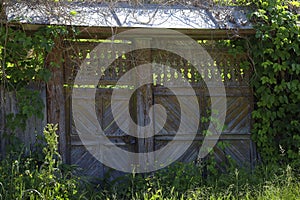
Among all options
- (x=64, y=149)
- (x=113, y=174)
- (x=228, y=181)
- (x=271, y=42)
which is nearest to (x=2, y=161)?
(x=64, y=149)

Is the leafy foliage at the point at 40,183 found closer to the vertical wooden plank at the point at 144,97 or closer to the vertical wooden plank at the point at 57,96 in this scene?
the vertical wooden plank at the point at 57,96

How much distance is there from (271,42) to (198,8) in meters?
1.08

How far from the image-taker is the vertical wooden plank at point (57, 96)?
6735mm

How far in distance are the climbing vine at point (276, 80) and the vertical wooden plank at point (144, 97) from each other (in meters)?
1.44

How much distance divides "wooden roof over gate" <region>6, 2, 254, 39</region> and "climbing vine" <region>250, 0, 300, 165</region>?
0.29 metres

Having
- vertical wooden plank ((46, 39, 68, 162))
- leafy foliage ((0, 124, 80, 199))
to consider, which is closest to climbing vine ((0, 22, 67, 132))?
vertical wooden plank ((46, 39, 68, 162))

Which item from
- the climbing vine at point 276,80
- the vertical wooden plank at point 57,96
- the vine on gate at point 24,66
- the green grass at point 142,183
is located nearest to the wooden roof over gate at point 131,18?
the vine on gate at point 24,66

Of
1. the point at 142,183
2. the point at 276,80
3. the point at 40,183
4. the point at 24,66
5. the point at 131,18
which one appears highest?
the point at 131,18

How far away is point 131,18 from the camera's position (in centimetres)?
666

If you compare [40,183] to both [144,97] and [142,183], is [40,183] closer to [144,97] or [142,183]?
[142,183]

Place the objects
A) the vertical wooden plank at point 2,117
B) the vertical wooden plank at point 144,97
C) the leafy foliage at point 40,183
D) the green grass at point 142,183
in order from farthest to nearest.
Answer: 1. the vertical wooden plank at point 144,97
2. the vertical wooden plank at point 2,117
3. the green grass at point 142,183
4. the leafy foliage at point 40,183

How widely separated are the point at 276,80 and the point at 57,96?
2984mm

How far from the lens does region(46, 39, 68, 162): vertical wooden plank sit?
6735mm

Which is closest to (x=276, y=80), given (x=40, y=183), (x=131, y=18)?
(x=131, y=18)
